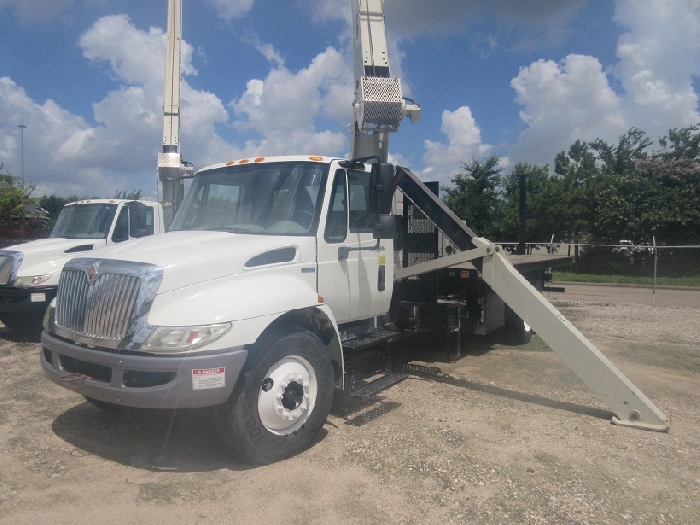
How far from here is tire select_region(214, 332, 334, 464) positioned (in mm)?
4094

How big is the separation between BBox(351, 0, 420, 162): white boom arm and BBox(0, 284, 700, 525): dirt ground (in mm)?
3712

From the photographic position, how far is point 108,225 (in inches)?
377

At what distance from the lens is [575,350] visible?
5707 mm

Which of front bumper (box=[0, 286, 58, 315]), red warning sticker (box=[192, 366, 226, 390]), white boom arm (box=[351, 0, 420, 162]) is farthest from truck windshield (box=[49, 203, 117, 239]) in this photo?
red warning sticker (box=[192, 366, 226, 390])

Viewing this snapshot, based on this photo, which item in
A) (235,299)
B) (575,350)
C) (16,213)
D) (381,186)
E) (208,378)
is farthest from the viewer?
(16,213)

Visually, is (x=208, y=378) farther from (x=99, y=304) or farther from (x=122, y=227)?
(x=122, y=227)

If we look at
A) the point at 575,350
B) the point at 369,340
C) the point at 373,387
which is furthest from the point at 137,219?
the point at 575,350

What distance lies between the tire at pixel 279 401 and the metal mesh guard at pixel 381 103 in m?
4.38

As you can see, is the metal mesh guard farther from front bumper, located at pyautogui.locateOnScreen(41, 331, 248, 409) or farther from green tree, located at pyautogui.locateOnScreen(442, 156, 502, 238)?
green tree, located at pyautogui.locateOnScreen(442, 156, 502, 238)

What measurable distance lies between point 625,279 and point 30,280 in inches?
753

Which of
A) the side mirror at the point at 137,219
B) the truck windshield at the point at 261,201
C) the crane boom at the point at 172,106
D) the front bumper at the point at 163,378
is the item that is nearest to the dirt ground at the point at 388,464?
the front bumper at the point at 163,378

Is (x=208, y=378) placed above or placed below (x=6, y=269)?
below

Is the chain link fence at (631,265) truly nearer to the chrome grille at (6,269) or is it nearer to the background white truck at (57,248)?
the background white truck at (57,248)

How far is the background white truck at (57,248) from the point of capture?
27.7 feet
